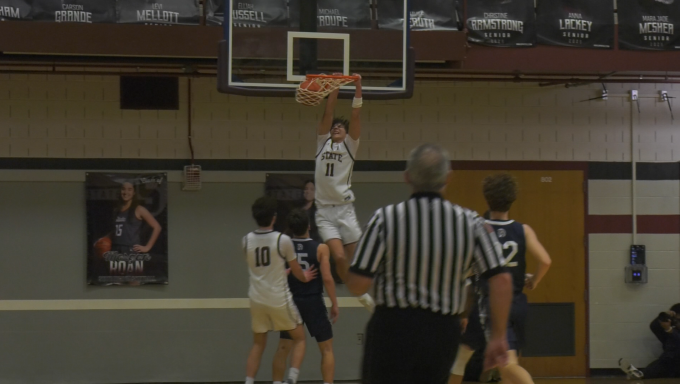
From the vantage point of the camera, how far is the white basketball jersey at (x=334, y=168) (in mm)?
6162

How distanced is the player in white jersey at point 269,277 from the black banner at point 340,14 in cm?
197

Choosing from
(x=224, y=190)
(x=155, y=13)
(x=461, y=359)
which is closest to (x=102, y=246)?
(x=224, y=190)

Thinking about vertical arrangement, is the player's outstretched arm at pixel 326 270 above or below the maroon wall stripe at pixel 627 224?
below

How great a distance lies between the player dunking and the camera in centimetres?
517

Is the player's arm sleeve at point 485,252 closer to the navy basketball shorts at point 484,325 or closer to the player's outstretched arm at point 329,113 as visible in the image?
the navy basketball shorts at point 484,325

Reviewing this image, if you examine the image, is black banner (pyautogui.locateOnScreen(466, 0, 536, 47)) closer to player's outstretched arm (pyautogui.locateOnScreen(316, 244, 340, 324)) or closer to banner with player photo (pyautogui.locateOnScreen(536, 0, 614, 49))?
banner with player photo (pyautogui.locateOnScreen(536, 0, 614, 49))

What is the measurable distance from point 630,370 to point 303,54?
6000 mm

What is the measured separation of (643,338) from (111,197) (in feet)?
22.9

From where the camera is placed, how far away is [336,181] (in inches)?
245

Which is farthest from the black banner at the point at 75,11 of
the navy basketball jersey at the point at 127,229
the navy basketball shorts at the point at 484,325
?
the navy basketball shorts at the point at 484,325

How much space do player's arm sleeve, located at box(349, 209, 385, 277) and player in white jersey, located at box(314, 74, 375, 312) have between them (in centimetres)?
264

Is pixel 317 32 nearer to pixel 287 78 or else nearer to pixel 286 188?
pixel 287 78

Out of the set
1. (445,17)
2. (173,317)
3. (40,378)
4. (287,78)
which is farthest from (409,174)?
(40,378)

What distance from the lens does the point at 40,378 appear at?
29.2ft
